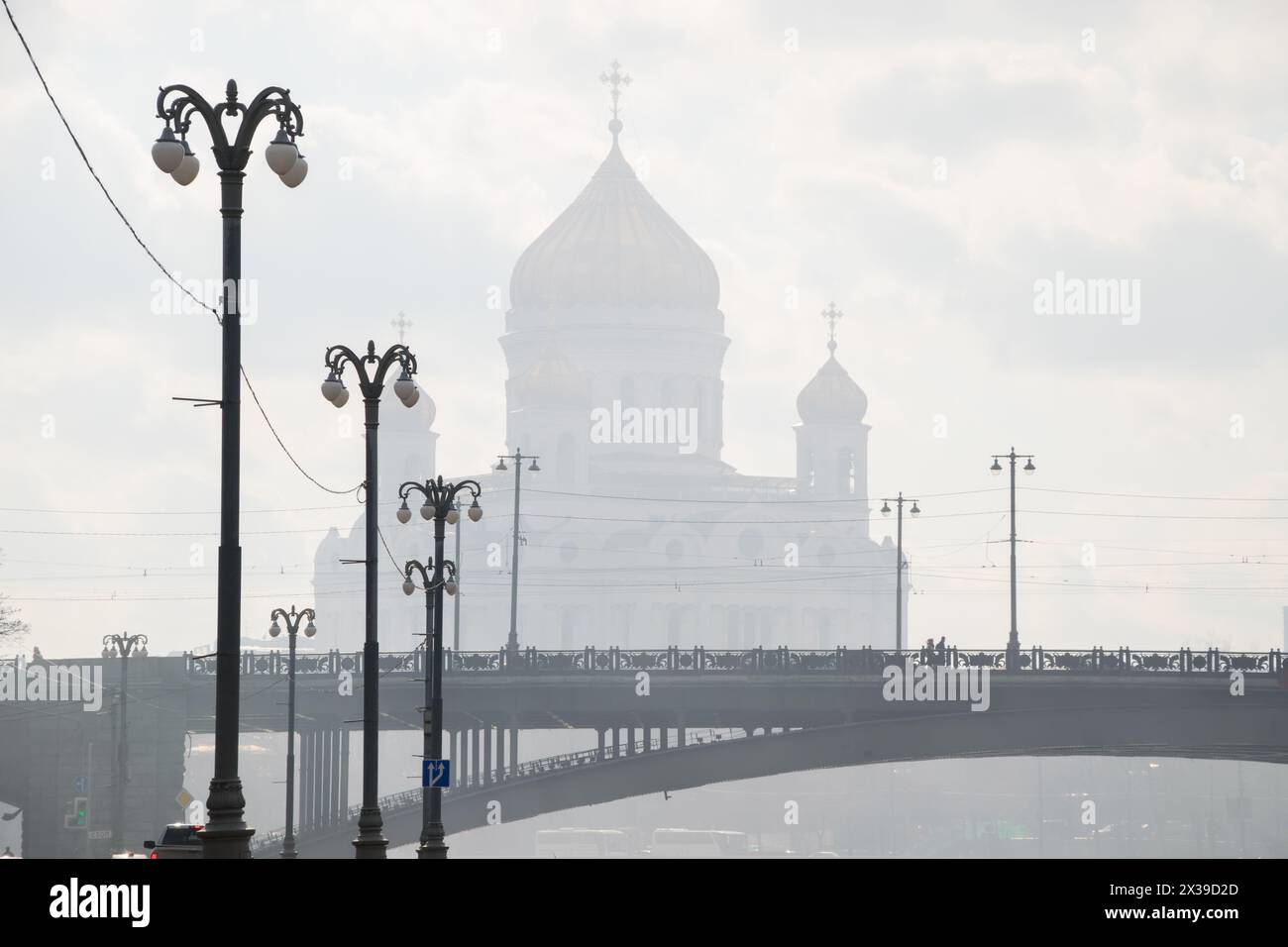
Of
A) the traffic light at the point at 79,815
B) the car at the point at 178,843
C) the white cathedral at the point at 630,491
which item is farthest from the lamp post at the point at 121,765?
the white cathedral at the point at 630,491

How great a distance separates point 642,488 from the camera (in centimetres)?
13238

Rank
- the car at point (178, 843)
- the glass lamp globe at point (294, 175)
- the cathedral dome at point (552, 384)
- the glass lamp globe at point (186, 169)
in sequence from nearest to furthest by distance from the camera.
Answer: the glass lamp globe at point (186, 169) → the glass lamp globe at point (294, 175) → the car at point (178, 843) → the cathedral dome at point (552, 384)

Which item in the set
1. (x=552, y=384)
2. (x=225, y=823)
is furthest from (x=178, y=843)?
(x=552, y=384)

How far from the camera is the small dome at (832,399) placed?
450ft

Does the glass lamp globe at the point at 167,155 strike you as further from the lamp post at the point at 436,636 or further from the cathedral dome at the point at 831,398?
the cathedral dome at the point at 831,398

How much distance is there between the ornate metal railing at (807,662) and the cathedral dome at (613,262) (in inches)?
2428

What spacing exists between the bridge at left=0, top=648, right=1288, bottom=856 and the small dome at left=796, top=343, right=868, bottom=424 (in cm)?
6354

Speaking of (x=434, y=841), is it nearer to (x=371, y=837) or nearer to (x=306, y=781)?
(x=371, y=837)

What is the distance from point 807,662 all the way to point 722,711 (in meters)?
2.94

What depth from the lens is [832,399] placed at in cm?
13725
